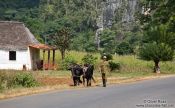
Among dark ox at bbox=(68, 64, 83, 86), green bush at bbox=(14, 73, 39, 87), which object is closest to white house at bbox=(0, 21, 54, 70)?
green bush at bbox=(14, 73, 39, 87)

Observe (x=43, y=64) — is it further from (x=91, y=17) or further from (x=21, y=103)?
(x=91, y=17)

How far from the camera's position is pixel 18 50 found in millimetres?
50500

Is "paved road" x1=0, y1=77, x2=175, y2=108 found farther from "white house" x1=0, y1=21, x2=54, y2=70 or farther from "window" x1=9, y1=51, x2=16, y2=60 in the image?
"window" x1=9, y1=51, x2=16, y2=60

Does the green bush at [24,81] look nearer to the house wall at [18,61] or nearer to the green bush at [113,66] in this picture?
the green bush at [113,66]

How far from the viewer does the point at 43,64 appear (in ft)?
164

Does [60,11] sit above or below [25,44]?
above

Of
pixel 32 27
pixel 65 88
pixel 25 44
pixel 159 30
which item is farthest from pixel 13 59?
pixel 32 27

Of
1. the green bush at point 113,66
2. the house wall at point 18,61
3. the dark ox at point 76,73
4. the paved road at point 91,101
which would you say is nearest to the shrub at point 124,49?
the house wall at point 18,61

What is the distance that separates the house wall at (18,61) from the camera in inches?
1965

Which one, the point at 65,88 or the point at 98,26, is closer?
the point at 65,88

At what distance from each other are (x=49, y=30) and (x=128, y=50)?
32.9 m

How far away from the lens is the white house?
5000 centimetres

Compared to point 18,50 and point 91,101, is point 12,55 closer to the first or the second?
point 18,50

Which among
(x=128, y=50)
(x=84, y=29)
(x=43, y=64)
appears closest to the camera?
(x=43, y=64)
